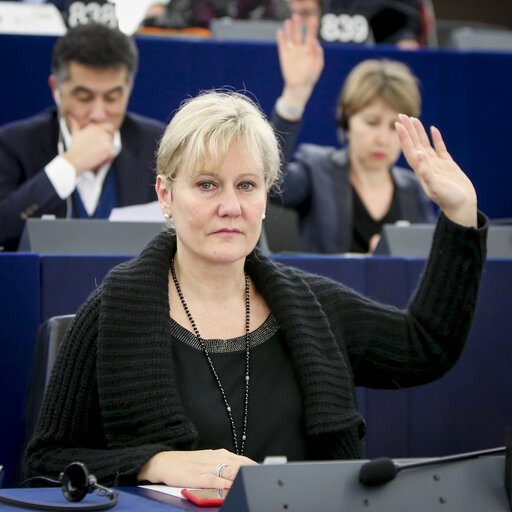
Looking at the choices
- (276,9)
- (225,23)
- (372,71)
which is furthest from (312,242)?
(276,9)

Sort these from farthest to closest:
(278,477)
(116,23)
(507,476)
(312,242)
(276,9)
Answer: (276,9) < (116,23) < (312,242) < (507,476) < (278,477)

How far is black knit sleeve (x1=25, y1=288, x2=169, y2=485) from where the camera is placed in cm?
161

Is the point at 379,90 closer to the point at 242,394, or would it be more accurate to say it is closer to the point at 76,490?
the point at 242,394

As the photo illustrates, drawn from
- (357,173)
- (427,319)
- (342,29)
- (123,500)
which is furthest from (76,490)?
(342,29)

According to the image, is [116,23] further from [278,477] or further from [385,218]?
[278,477]

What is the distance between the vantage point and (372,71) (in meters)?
3.63

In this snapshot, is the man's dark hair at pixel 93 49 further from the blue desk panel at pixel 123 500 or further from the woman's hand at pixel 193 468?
the blue desk panel at pixel 123 500

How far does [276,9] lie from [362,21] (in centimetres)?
60

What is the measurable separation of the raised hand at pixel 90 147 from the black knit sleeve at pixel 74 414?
5.15 feet

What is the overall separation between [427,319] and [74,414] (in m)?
0.68

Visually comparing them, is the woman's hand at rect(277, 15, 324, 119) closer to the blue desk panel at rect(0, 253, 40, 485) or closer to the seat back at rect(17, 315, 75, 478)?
the blue desk panel at rect(0, 253, 40, 485)

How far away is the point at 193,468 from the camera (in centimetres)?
146

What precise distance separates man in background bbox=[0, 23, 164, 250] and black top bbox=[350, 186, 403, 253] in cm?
75

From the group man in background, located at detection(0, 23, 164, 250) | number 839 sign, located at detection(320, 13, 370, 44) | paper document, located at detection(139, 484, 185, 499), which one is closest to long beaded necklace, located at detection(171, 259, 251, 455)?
paper document, located at detection(139, 484, 185, 499)
